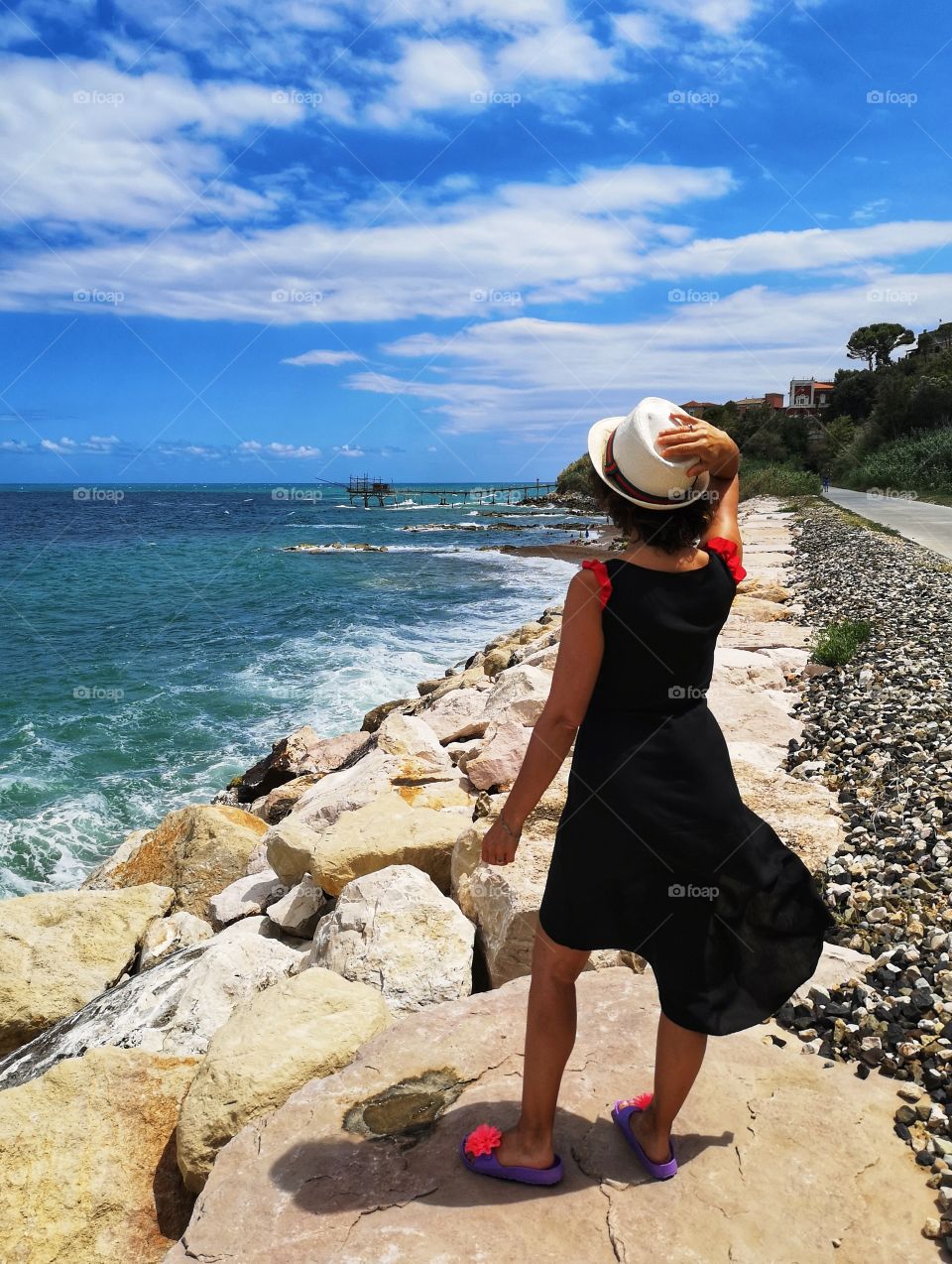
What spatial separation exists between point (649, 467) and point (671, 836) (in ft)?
2.98

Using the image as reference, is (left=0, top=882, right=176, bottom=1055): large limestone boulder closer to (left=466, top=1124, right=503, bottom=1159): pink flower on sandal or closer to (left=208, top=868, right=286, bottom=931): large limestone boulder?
(left=208, top=868, right=286, bottom=931): large limestone boulder

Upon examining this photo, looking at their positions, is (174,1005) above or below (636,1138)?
below

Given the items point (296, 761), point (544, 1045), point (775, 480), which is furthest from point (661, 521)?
point (775, 480)

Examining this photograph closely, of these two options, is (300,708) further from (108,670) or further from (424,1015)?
(424,1015)

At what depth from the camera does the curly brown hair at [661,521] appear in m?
2.07

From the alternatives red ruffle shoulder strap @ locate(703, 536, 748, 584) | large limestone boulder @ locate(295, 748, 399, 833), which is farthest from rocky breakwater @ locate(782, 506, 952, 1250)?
large limestone boulder @ locate(295, 748, 399, 833)

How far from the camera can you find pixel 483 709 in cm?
833

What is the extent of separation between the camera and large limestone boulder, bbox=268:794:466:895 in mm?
4457

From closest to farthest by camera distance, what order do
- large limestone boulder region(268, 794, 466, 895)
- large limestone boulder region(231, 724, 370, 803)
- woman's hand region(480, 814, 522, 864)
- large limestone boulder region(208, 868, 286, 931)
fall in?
woman's hand region(480, 814, 522, 864), large limestone boulder region(268, 794, 466, 895), large limestone boulder region(208, 868, 286, 931), large limestone boulder region(231, 724, 370, 803)

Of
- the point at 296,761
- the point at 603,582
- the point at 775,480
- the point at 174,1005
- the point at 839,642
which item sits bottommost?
the point at 296,761

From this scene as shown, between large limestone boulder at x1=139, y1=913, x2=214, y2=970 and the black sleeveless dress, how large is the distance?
346 cm

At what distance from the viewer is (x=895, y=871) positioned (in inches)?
151

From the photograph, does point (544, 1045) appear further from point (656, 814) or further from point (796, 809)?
point (796, 809)

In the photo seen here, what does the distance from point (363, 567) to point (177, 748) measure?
2428 cm
